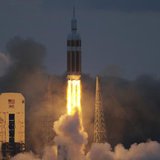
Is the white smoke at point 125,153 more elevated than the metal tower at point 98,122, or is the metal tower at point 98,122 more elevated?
the metal tower at point 98,122

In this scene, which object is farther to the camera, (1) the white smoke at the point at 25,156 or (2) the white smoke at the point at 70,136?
(1) the white smoke at the point at 25,156

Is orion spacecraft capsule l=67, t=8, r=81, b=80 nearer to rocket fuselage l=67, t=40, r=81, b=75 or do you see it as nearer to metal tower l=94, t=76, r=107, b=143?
rocket fuselage l=67, t=40, r=81, b=75

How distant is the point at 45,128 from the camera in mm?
85438

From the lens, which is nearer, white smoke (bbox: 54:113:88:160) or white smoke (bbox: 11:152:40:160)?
white smoke (bbox: 54:113:88:160)

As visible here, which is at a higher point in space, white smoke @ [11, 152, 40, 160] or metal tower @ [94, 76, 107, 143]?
metal tower @ [94, 76, 107, 143]

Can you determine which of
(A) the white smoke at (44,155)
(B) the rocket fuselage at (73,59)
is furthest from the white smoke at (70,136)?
(B) the rocket fuselage at (73,59)

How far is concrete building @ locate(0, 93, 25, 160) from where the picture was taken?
83000 millimetres

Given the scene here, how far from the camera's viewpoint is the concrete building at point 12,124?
83000 millimetres

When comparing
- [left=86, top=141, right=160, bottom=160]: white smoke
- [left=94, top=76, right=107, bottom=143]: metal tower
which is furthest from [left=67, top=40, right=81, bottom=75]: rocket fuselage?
[left=94, top=76, right=107, bottom=143]: metal tower

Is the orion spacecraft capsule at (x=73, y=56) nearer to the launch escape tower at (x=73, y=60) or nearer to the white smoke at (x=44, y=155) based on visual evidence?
the launch escape tower at (x=73, y=60)

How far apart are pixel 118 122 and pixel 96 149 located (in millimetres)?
14417

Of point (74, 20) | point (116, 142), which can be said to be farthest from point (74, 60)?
point (116, 142)

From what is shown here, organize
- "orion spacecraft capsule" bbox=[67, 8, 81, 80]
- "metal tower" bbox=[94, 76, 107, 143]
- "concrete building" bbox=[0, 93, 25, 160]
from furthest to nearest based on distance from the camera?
1. "metal tower" bbox=[94, 76, 107, 143]
2. "concrete building" bbox=[0, 93, 25, 160]
3. "orion spacecraft capsule" bbox=[67, 8, 81, 80]

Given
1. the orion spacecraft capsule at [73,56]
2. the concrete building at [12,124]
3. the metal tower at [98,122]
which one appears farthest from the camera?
the metal tower at [98,122]
